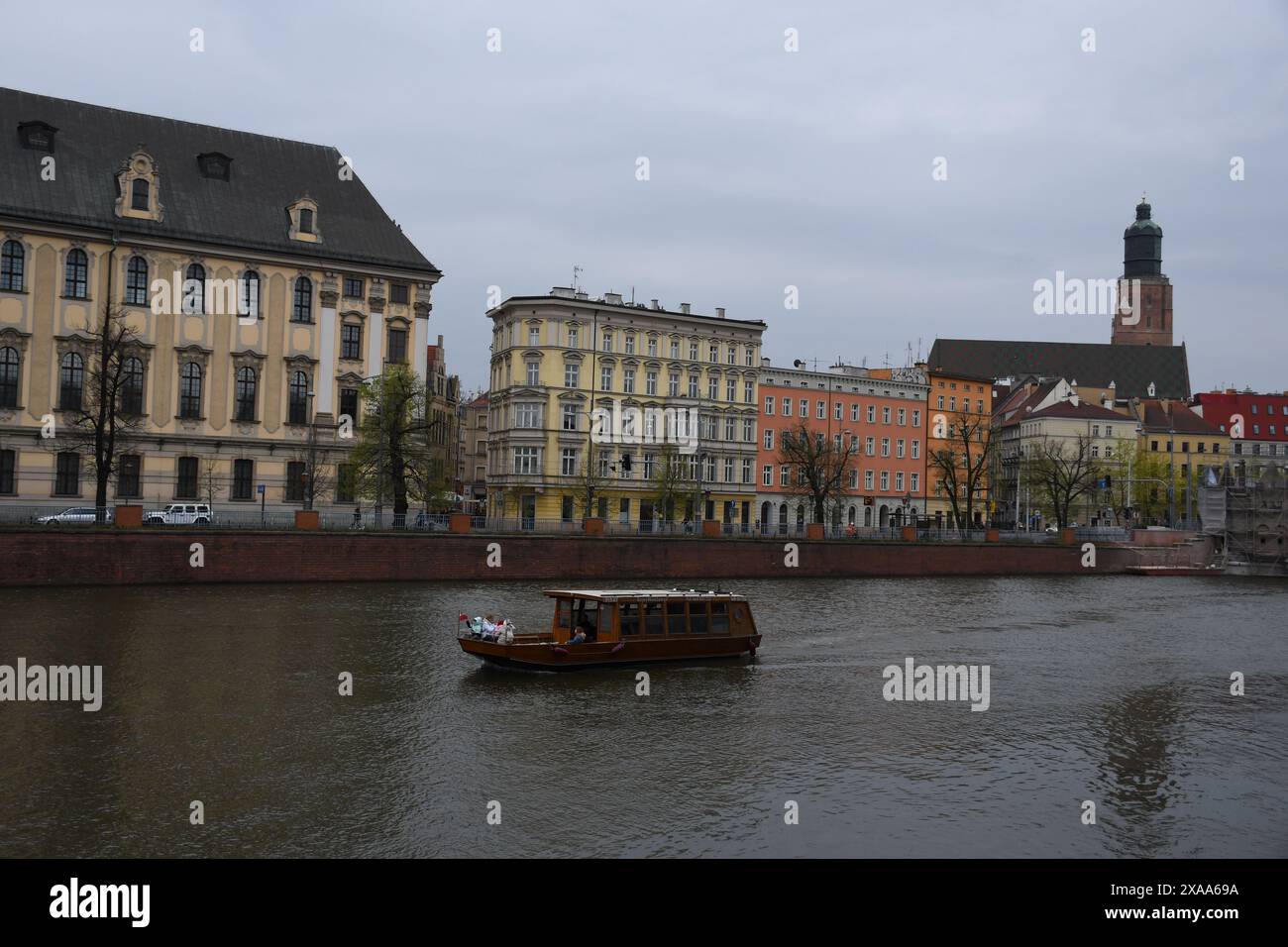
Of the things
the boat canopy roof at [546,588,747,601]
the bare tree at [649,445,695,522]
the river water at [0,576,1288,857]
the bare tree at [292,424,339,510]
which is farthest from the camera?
the bare tree at [649,445,695,522]

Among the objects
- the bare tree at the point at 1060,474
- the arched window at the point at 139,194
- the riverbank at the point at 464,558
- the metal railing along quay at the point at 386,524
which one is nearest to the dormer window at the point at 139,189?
the arched window at the point at 139,194

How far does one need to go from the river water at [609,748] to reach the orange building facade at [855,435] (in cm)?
5174

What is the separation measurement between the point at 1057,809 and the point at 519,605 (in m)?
28.3

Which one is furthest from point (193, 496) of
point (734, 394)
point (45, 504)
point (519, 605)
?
point (734, 394)

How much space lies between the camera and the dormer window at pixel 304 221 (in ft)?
211

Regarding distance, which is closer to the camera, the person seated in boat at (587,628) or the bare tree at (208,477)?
the person seated in boat at (587,628)

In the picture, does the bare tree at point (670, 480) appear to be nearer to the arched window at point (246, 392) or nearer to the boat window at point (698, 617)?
the arched window at point (246, 392)

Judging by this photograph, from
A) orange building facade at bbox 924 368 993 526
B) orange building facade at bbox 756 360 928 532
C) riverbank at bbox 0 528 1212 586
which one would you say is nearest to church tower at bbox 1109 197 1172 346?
orange building facade at bbox 924 368 993 526

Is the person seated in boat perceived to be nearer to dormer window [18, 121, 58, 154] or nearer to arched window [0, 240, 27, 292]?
arched window [0, 240, 27, 292]

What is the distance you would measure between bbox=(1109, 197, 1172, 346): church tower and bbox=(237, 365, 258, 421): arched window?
513 feet

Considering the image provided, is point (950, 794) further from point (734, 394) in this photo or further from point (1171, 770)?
point (734, 394)

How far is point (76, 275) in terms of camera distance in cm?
5859

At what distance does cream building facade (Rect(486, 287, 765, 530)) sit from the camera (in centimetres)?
7919

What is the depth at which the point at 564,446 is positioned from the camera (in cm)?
7969
